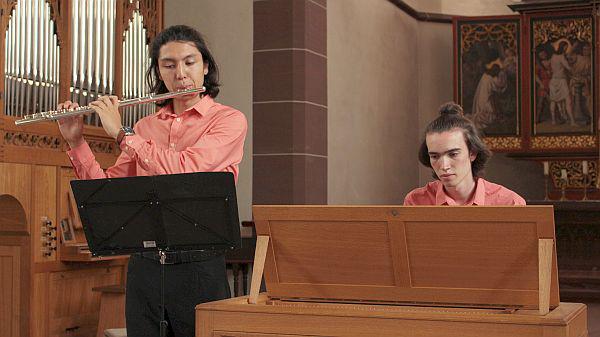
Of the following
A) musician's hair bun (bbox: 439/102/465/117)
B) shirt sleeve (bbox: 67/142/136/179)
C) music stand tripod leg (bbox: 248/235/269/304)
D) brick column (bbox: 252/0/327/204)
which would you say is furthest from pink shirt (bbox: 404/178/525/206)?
brick column (bbox: 252/0/327/204)

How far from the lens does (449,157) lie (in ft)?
12.3

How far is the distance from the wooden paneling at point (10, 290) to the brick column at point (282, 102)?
6.78 feet

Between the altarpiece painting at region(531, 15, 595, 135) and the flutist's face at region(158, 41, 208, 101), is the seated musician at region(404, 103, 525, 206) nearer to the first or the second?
A: the flutist's face at region(158, 41, 208, 101)

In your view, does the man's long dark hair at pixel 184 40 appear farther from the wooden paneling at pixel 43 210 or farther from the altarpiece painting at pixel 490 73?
the altarpiece painting at pixel 490 73

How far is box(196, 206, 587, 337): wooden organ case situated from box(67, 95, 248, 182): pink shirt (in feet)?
1.03

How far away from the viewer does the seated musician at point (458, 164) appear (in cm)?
371

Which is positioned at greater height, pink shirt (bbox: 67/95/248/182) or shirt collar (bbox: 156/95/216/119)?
shirt collar (bbox: 156/95/216/119)

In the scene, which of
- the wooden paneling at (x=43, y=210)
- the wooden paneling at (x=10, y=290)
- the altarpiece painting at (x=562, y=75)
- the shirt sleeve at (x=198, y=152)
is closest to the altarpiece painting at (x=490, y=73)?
the altarpiece painting at (x=562, y=75)

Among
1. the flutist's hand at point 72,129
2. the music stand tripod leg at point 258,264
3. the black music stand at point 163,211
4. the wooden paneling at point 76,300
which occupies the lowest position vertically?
the wooden paneling at point 76,300

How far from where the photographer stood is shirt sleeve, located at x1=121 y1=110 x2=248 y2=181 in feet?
10.9

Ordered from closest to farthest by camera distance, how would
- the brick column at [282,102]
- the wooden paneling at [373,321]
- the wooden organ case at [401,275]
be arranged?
the wooden paneling at [373,321], the wooden organ case at [401,275], the brick column at [282,102]

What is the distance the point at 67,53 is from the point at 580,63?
19.4 feet

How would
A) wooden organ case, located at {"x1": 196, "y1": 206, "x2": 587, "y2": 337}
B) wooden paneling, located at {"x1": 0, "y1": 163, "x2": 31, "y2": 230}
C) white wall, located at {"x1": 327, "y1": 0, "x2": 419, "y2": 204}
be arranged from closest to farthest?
wooden organ case, located at {"x1": 196, "y1": 206, "x2": 587, "y2": 337} → wooden paneling, located at {"x1": 0, "y1": 163, "x2": 31, "y2": 230} → white wall, located at {"x1": 327, "y1": 0, "x2": 419, "y2": 204}

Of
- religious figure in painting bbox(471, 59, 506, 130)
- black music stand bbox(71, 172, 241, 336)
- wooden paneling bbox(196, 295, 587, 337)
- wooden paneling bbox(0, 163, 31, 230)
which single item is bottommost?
wooden paneling bbox(196, 295, 587, 337)
